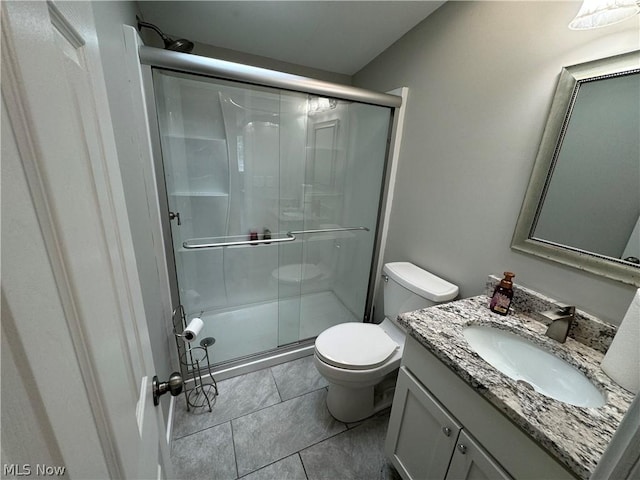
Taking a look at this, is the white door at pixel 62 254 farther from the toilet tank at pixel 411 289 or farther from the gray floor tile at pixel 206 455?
the toilet tank at pixel 411 289

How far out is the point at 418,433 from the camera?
982 millimetres

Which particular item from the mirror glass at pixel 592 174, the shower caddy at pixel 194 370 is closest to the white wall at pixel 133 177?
the shower caddy at pixel 194 370

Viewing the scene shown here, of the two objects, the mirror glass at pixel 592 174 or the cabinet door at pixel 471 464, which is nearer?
the cabinet door at pixel 471 464

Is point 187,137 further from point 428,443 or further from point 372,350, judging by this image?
point 428,443

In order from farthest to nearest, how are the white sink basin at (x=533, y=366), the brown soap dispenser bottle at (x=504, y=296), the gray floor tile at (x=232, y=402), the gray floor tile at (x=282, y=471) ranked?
the gray floor tile at (x=232, y=402) → the gray floor tile at (x=282, y=471) → the brown soap dispenser bottle at (x=504, y=296) → the white sink basin at (x=533, y=366)

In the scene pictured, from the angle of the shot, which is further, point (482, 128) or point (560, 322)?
point (482, 128)

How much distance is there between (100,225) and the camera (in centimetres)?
40

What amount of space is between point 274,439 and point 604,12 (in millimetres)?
2188

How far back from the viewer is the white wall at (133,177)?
806 mm

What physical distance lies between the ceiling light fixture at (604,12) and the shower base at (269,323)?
83.5 inches

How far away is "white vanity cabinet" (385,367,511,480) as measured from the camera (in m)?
0.77

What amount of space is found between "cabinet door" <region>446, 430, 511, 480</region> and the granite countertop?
0.19 meters

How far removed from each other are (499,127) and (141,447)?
166 cm

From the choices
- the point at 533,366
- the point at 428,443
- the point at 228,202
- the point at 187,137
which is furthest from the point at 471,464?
the point at 187,137
